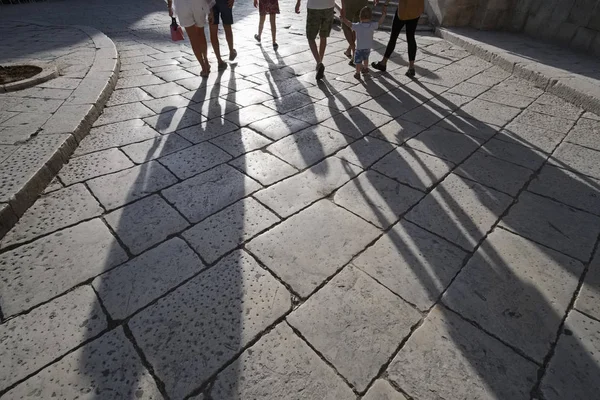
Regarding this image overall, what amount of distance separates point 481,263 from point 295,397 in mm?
1349

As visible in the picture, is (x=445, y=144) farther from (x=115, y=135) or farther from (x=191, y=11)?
(x=191, y=11)

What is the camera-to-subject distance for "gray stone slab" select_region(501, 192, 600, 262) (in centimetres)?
198

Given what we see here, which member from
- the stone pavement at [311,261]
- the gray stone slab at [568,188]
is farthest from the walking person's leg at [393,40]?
the gray stone slab at [568,188]

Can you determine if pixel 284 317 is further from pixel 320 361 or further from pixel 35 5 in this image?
pixel 35 5

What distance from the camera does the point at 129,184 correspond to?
249 centimetres

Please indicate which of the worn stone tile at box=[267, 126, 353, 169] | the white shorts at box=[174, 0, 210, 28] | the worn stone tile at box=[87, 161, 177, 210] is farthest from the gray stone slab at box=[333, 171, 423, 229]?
the white shorts at box=[174, 0, 210, 28]

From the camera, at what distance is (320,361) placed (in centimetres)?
141

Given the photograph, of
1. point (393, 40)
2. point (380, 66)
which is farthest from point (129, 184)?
point (393, 40)

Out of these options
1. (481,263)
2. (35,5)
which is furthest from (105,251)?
(35,5)

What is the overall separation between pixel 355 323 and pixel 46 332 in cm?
154

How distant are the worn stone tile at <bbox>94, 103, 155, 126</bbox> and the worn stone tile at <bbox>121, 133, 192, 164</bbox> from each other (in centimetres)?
71

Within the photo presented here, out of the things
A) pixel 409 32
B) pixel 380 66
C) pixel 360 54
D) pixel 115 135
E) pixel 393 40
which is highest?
pixel 409 32

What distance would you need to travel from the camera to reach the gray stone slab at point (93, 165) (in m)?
2.56

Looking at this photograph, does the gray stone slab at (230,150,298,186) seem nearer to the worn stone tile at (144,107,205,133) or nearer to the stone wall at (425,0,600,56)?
the worn stone tile at (144,107,205,133)
